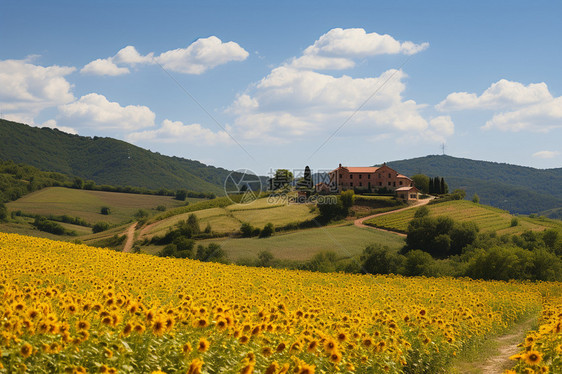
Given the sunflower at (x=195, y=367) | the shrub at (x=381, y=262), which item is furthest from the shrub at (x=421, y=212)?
the sunflower at (x=195, y=367)

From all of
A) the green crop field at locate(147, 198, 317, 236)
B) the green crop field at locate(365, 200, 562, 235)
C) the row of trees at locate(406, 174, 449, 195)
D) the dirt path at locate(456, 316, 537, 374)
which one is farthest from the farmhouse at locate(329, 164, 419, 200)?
the dirt path at locate(456, 316, 537, 374)

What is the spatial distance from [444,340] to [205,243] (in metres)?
73.1

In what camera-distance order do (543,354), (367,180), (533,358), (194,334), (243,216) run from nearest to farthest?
1. (533,358)
2. (194,334)
3. (543,354)
4. (243,216)
5. (367,180)

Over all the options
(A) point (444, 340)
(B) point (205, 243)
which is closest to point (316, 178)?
(B) point (205, 243)

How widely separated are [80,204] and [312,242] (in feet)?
413

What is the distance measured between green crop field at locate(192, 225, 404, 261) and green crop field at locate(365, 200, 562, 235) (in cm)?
580

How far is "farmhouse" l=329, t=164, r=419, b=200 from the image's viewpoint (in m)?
121

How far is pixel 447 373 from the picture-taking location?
40.4 ft

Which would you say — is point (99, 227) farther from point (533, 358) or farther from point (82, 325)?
point (533, 358)

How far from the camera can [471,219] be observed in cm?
9594

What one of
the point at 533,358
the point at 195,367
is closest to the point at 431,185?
the point at 533,358

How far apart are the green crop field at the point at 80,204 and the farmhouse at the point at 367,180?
83.6m

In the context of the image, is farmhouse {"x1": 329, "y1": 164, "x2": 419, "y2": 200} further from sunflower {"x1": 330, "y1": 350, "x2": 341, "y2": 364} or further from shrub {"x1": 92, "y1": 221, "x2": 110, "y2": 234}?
sunflower {"x1": 330, "y1": 350, "x2": 341, "y2": 364}

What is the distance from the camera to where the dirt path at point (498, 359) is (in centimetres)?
1370
